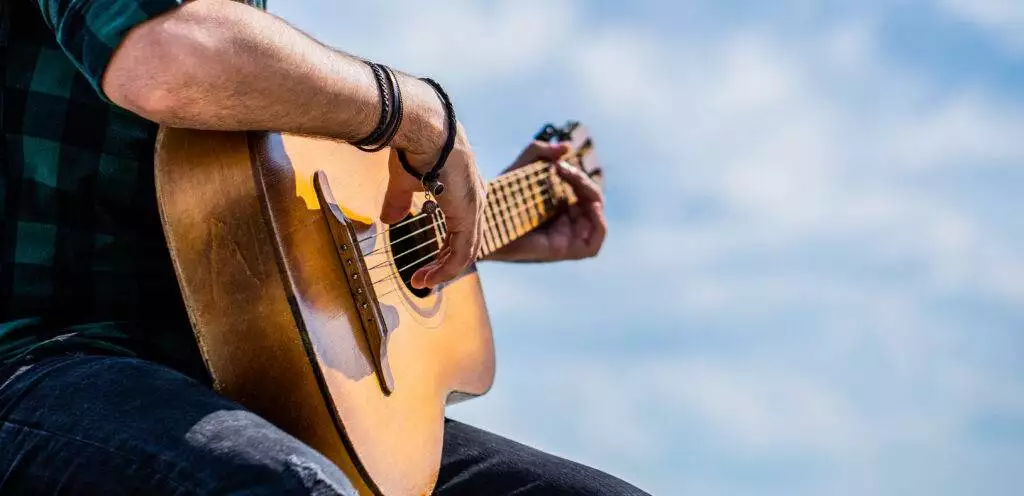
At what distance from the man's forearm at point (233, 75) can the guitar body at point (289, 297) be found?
3.3 inches

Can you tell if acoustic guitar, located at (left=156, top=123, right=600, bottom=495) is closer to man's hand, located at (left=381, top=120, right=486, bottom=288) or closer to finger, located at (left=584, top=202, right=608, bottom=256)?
man's hand, located at (left=381, top=120, right=486, bottom=288)

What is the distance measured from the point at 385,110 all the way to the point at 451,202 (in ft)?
0.86

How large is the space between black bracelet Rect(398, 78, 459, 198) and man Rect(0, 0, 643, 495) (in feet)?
0.05

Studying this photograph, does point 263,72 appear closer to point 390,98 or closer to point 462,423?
point 390,98

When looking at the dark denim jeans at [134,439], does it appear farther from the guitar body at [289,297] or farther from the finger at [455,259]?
the finger at [455,259]

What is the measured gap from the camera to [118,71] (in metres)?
1.14

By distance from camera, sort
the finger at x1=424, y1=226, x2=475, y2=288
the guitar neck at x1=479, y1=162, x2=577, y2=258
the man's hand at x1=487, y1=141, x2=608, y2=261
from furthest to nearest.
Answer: the man's hand at x1=487, y1=141, x2=608, y2=261 < the guitar neck at x1=479, y1=162, x2=577, y2=258 < the finger at x1=424, y1=226, x2=475, y2=288

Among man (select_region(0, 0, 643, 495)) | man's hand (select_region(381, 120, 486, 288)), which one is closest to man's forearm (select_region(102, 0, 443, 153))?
man (select_region(0, 0, 643, 495))

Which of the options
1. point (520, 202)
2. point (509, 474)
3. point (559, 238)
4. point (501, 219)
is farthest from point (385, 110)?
point (559, 238)

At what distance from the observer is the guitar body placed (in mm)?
1277

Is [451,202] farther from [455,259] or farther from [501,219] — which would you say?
[501,219]

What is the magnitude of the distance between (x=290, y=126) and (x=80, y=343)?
390 millimetres

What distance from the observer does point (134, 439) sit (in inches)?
45.6

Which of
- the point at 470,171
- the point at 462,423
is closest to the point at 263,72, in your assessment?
the point at 470,171
